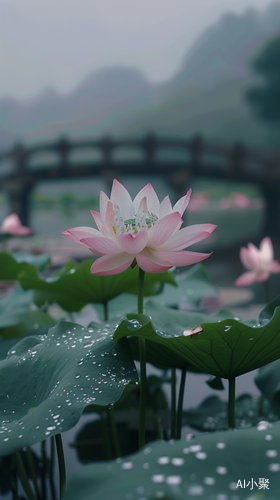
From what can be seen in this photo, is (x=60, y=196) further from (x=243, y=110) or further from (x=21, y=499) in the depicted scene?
(x=21, y=499)

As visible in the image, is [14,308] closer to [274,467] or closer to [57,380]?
[57,380]

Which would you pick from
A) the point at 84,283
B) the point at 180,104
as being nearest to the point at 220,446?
the point at 84,283

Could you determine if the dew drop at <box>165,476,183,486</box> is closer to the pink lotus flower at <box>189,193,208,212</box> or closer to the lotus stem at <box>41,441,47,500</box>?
the lotus stem at <box>41,441,47,500</box>

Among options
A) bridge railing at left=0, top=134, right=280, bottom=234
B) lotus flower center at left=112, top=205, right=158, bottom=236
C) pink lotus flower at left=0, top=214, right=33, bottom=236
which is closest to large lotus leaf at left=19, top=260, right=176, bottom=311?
lotus flower center at left=112, top=205, right=158, bottom=236

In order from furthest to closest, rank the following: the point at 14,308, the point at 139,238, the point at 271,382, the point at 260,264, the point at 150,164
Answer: the point at 150,164 < the point at 260,264 < the point at 14,308 < the point at 271,382 < the point at 139,238

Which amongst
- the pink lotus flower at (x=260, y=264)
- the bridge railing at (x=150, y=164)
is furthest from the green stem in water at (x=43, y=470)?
the bridge railing at (x=150, y=164)

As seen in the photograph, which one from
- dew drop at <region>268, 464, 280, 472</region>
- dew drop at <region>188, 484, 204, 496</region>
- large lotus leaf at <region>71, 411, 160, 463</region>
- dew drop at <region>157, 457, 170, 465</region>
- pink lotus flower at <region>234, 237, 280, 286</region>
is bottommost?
large lotus leaf at <region>71, 411, 160, 463</region>
